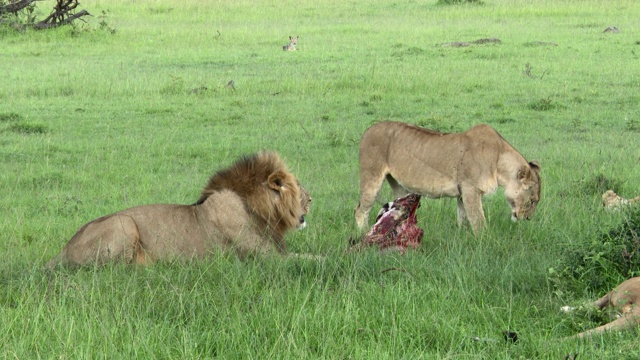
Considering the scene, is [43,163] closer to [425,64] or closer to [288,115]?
[288,115]

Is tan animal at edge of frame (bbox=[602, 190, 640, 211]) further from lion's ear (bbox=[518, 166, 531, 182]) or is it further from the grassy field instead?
lion's ear (bbox=[518, 166, 531, 182])

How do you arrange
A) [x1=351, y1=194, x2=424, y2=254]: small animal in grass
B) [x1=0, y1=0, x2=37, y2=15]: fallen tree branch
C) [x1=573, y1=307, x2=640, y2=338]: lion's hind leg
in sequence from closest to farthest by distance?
[x1=573, y1=307, x2=640, y2=338]: lion's hind leg < [x1=351, y1=194, x2=424, y2=254]: small animal in grass < [x1=0, y1=0, x2=37, y2=15]: fallen tree branch

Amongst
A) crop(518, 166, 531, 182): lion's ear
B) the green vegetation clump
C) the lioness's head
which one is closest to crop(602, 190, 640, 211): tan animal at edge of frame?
the lioness's head

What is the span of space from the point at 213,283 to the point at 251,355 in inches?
43.0

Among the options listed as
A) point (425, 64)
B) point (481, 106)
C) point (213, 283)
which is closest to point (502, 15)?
point (425, 64)

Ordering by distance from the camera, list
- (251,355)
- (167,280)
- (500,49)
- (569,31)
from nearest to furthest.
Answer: (251,355) < (167,280) < (500,49) < (569,31)

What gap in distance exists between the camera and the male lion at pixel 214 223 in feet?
17.5

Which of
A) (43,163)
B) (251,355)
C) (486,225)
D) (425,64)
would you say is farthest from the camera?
(425,64)

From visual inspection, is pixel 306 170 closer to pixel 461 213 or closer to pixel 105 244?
pixel 461 213

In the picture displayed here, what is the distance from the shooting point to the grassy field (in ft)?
13.1

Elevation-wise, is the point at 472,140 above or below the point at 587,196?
above

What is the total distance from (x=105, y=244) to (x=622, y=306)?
9.53 feet

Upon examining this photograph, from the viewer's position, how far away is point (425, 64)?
1719 centimetres

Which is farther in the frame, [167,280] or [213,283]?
[213,283]
